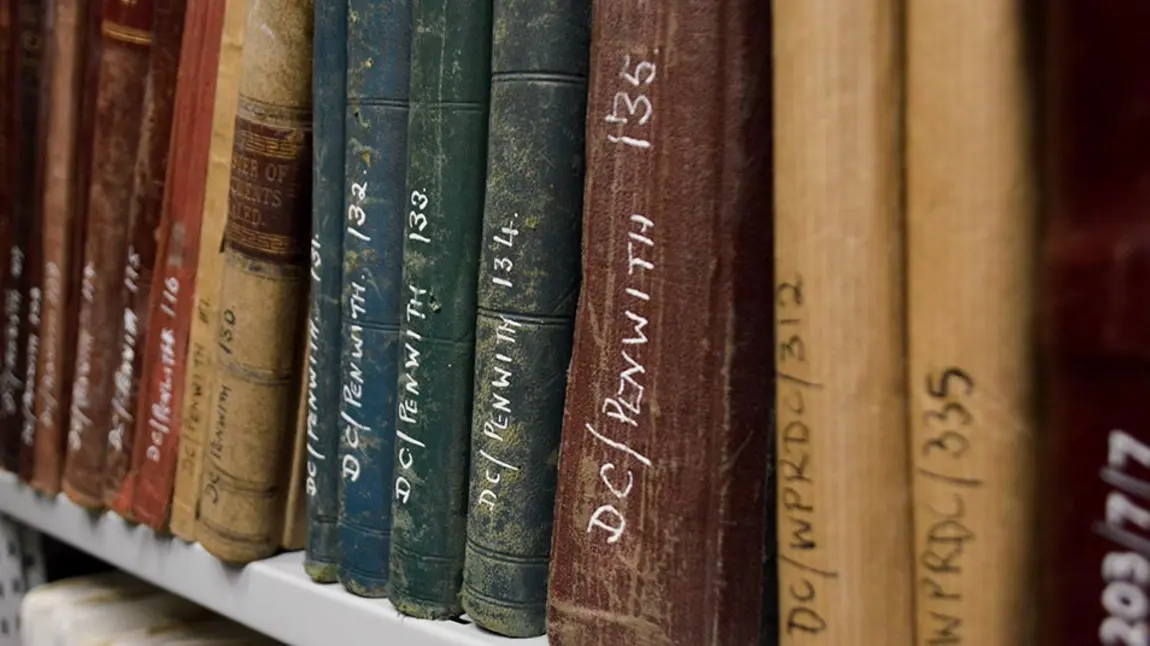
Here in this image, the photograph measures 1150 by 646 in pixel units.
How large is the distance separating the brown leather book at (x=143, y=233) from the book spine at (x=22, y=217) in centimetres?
→ 10

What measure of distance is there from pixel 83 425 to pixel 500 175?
Result: 1.16 ft

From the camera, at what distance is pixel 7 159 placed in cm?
65

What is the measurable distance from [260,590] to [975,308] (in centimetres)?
38

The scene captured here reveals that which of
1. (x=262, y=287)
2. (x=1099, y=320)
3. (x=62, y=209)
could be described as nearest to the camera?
(x=1099, y=320)

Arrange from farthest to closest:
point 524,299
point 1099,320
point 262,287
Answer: point 262,287
point 524,299
point 1099,320

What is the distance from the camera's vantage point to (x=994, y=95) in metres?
0.26

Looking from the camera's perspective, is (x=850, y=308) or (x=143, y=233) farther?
(x=143, y=233)

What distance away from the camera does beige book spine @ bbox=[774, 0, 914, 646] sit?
0.28 metres

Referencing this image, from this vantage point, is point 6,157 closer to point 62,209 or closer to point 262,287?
point 62,209

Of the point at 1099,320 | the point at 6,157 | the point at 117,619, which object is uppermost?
the point at 6,157

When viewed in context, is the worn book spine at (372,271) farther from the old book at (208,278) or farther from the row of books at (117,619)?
the row of books at (117,619)

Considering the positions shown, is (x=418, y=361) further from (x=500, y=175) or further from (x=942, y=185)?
(x=942, y=185)

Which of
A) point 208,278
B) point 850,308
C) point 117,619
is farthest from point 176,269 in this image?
point 850,308

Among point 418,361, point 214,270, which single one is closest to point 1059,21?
point 418,361
